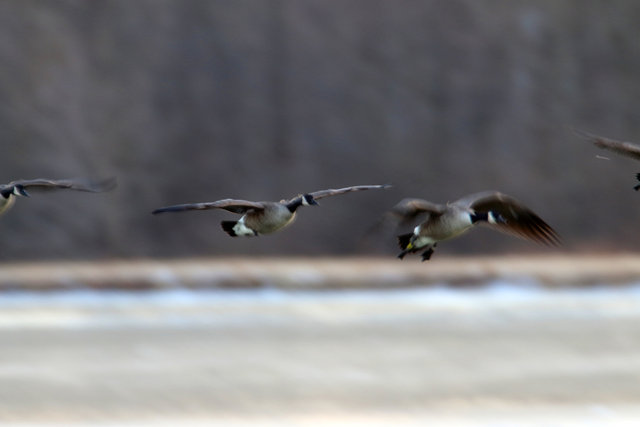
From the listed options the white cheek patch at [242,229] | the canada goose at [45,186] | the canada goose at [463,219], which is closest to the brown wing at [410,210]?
the canada goose at [463,219]

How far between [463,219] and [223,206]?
0.90 meters

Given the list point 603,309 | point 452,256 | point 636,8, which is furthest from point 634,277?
point 636,8

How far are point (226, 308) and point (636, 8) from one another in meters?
7.53

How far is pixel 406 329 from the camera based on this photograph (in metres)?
15.8

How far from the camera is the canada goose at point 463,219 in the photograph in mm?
3133

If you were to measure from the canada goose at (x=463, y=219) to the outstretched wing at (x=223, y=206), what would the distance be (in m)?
0.40

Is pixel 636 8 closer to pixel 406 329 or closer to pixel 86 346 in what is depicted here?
pixel 406 329

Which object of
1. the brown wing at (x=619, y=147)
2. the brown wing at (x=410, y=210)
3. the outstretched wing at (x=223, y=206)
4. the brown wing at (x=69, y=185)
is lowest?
the outstretched wing at (x=223, y=206)

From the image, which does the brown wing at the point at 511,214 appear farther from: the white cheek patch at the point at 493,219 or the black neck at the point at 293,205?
the black neck at the point at 293,205

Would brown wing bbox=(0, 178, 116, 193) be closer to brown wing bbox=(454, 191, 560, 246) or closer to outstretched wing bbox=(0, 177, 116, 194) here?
outstretched wing bbox=(0, 177, 116, 194)

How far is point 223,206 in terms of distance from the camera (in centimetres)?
272

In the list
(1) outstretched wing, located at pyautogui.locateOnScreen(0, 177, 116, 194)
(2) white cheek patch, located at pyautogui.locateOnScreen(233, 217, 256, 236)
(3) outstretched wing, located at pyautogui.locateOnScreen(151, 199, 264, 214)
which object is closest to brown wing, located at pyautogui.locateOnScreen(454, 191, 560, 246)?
(2) white cheek patch, located at pyautogui.locateOnScreen(233, 217, 256, 236)

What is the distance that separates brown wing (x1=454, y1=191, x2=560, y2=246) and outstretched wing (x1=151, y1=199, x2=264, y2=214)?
81cm

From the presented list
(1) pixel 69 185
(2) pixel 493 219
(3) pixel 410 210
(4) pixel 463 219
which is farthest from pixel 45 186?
(2) pixel 493 219
